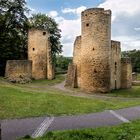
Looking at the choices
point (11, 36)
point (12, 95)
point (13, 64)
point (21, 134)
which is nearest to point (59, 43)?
point (11, 36)

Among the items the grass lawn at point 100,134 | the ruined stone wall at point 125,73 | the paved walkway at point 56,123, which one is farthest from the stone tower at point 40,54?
the grass lawn at point 100,134

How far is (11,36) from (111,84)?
693 inches

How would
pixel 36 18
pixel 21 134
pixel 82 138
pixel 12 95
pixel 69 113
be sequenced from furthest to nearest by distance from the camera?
pixel 36 18
pixel 12 95
pixel 69 113
pixel 21 134
pixel 82 138

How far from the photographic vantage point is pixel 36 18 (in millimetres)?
59812

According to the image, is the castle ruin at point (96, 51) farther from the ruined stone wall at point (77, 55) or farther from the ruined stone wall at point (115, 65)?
the ruined stone wall at point (115, 65)

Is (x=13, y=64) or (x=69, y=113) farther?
(x=13, y=64)

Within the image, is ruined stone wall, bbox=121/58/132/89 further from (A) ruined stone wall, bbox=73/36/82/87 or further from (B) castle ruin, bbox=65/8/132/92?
(A) ruined stone wall, bbox=73/36/82/87

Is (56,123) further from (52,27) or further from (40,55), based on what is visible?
(52,27)

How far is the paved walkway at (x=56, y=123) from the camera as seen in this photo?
1207 centimetres

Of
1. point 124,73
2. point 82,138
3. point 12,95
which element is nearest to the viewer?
point 82,138

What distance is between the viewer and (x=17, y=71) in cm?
3388

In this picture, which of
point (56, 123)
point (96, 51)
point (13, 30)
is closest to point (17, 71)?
point (96, 51)

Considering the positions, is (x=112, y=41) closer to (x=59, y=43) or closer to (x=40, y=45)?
(x=40, y=45)

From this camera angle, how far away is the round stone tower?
30.3m
